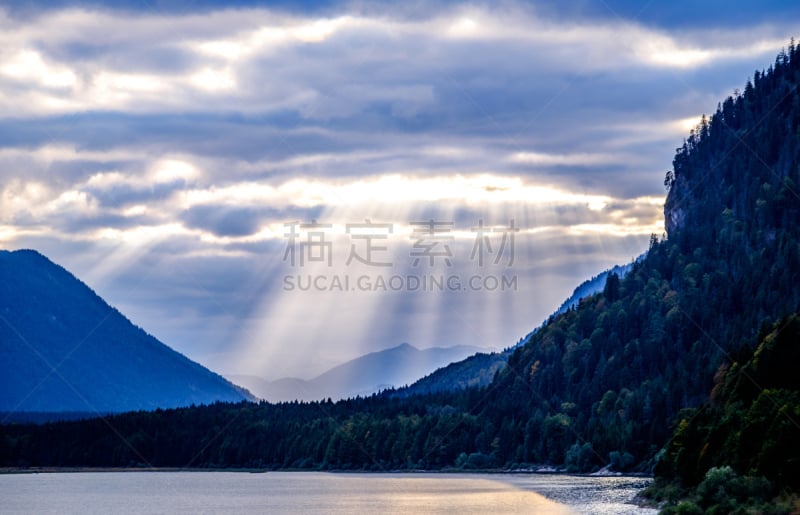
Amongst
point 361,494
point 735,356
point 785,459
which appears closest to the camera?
point 785,459

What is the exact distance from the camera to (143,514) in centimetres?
14325

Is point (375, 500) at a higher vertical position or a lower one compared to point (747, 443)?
lower

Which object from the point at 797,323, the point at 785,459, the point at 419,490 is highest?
the point at 797,323

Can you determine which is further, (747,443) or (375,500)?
(375,500)

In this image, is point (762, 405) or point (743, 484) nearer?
point (743, 484)

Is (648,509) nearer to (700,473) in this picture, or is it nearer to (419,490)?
(700,473)

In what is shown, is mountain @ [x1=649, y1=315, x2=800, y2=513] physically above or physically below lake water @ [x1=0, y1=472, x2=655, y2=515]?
above

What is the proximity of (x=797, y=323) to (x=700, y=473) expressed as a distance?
18971 millimetres

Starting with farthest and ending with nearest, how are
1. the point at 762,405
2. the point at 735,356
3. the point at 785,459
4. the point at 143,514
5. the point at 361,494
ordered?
1. the point at 361,494
2. the point at 735,356
3. the point at 143,514
4. the point at 762,405
5. the point at 785,459

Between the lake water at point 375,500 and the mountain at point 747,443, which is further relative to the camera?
the lake water at point 375,500

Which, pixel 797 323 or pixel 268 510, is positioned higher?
pixel 797 323

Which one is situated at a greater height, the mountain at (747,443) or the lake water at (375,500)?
the mountain at (747,443)

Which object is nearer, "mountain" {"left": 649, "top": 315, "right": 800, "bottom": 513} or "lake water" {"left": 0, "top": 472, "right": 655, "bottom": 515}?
"mountain" {"left": 649, "top": 315, "right": 800, "bottom": 513}

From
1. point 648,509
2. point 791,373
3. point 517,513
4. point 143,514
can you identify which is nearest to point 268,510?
point 143,514
